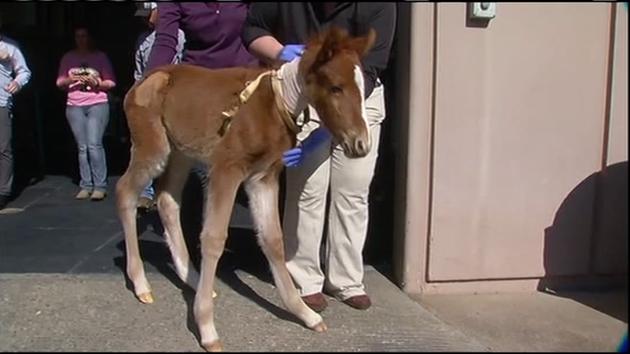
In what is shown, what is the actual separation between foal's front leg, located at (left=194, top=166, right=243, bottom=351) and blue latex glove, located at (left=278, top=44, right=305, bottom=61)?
64 centimetres

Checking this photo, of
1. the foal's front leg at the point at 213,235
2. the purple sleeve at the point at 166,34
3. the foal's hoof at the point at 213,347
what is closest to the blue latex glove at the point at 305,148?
the foal's front leg at the point at 213,235

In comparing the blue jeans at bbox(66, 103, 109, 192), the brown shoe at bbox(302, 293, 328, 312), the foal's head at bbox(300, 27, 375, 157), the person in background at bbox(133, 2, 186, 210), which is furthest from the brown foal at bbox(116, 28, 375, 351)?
the blue jeans at bbox(66, 103, 109, 192)

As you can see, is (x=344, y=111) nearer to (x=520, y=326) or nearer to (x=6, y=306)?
(x=520, y=326)

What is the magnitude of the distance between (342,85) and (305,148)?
25.0 inches

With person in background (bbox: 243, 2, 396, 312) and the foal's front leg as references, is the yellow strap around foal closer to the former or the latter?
person in background (bbox: 243, 2, 396, 312)

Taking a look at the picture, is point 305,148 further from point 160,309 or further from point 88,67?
point 88,67

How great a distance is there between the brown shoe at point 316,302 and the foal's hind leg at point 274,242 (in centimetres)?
19

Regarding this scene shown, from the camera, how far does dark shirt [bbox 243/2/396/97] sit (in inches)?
154

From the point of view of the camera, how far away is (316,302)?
13.5 ft

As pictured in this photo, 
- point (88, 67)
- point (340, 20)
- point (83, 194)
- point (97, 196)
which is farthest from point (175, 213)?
point (88, 67)

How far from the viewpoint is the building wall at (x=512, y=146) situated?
13.5ft

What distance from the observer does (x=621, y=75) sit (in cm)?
400

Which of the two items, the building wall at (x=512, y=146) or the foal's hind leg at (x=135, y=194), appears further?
the building wall at (x=512, y=146)

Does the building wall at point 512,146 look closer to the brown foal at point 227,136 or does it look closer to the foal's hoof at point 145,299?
the brown foal at point 227,136
